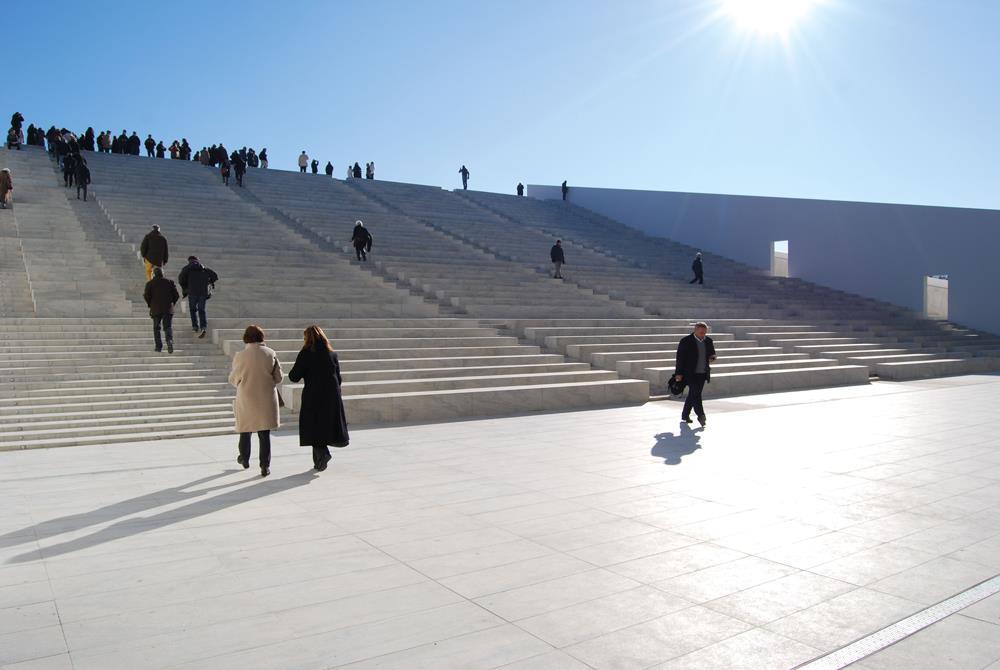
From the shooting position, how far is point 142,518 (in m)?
5.73

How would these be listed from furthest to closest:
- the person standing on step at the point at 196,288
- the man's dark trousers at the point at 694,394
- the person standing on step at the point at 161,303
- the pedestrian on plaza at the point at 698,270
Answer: the pedestrian on plaza at the point at 698,270, the person standing on step at the point at 196,288, the person standing on step at the point at 161,303, the man's dark trousers at the point at 694,394

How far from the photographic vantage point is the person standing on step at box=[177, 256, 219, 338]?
500 inches

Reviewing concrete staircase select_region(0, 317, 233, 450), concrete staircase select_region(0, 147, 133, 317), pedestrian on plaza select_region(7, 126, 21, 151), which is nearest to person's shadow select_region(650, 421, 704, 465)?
concrete staircase select_region(0, 317, 233, 450)

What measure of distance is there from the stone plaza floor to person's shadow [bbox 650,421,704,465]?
0.20 feet

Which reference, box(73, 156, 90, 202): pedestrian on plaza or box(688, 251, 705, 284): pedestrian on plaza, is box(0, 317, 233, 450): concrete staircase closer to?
box(73, 156, 90, 202): pedestrian on plaza

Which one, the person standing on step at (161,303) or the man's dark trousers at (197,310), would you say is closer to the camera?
the person standing on step at (161,303)

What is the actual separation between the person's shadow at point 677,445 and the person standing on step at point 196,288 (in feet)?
25.5

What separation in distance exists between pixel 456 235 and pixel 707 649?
76.8 feet

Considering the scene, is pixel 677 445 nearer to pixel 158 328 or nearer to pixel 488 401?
pixel 488 401

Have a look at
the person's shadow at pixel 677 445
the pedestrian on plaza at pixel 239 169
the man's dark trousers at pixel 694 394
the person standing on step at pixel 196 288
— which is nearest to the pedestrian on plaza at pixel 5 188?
the pedestrian on plaza at pixel 239 169

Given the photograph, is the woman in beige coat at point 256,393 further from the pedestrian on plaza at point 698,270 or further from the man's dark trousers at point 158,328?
the pedestrian on plaza at point 698,270

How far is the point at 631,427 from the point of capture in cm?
1018

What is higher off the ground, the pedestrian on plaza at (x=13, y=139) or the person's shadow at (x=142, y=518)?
the pedestrian on plaza at (x=13, y=139)

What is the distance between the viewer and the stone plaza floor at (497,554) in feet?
11.6
